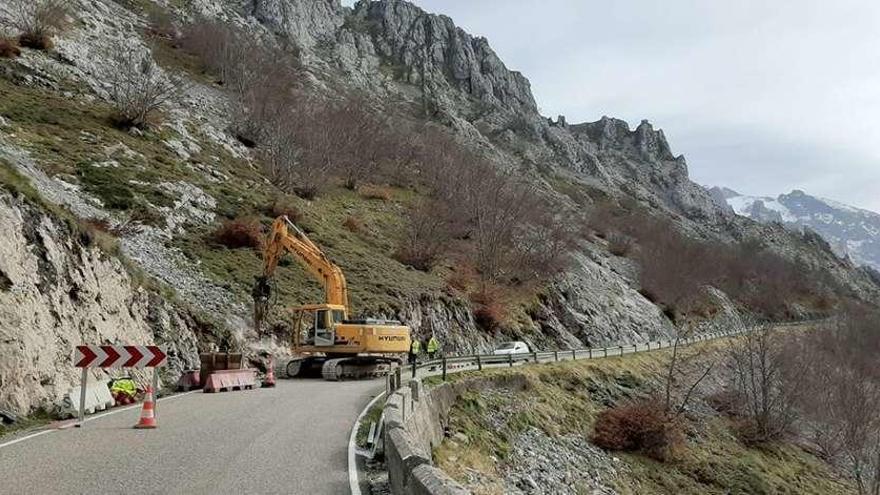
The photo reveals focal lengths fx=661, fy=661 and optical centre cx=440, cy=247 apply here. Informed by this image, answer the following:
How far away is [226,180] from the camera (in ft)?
135

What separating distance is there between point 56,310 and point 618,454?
64.9ft

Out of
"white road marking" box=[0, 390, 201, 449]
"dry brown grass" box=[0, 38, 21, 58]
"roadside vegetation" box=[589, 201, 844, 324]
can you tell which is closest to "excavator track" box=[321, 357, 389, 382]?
"white road marking" box=[0, 390, 201, 449]

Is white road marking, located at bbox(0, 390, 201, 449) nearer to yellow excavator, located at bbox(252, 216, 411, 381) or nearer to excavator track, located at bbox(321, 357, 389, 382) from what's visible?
excavator track, located at bbox(321, 357, 389, 382)

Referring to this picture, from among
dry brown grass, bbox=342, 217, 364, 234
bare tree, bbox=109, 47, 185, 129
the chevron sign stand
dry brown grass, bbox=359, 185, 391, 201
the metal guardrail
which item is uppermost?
bare tree, bbox=109, 47, 185, 129

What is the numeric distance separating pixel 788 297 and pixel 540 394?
9170 cm

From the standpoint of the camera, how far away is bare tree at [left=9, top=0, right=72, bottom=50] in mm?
43281

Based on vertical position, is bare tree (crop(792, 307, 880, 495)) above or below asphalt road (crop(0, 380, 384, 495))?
below

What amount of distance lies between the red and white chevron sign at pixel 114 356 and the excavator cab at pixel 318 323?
1228 cm

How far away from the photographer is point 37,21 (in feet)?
141

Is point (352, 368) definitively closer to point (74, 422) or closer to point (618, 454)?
point (618, 454)

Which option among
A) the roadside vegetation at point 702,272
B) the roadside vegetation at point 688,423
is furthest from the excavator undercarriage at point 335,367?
the roadside vegetation at point 702,272

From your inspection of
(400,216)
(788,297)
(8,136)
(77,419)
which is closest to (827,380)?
(400,216)

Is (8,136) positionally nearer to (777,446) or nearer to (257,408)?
(257,408)

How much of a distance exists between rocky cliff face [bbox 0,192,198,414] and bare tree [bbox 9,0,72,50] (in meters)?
32.2
